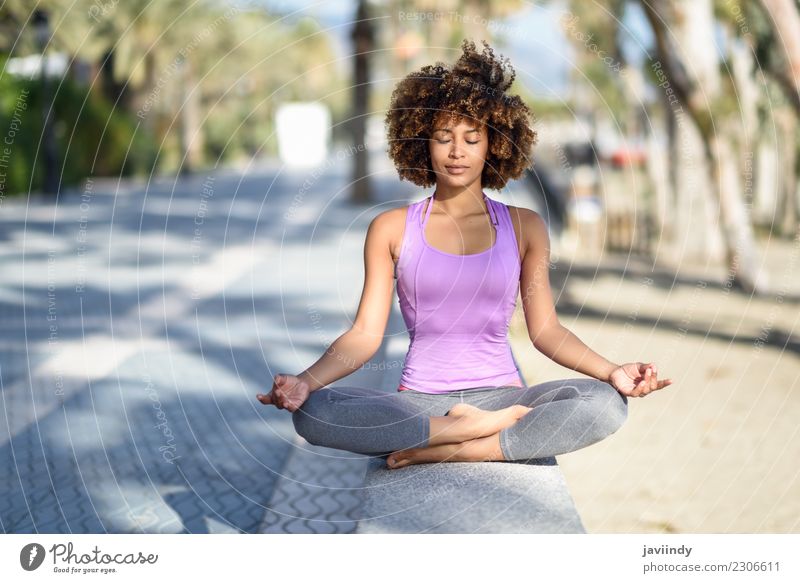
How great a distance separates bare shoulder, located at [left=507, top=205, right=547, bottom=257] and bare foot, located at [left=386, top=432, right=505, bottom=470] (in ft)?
2.12

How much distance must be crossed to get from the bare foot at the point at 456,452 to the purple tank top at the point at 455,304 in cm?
24

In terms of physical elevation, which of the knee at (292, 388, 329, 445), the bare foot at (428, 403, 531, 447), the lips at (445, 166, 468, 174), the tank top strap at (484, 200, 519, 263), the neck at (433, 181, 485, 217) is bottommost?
the bare foot at (428, 403, 531, 447)

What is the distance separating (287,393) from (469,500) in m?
0.64

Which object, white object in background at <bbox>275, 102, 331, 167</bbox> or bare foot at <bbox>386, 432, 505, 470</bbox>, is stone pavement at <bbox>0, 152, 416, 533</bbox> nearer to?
bare foot at <bbox>386, 432, 505, 470</bbox>

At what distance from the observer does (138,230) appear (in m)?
18.0

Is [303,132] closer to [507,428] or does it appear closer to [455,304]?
[455,304]

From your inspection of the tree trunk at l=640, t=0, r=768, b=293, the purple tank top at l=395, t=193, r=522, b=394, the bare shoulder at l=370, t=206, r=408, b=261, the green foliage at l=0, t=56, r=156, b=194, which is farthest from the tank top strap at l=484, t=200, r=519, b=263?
the green foliage at l=0, t=56, r=156, b=194

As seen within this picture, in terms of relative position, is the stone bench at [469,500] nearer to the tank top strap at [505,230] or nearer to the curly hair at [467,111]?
the tank top strap at [505,230]

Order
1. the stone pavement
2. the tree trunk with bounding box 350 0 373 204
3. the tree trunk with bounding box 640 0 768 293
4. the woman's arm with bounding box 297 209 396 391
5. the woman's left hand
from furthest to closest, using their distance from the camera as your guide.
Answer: the tree trunk with bounding box 350 0 373 204
the tree trunk with bounding box 640 0 768 293
the stone pavement
the woman's arm with bounding box 297 209 396 391
the woman's left hand

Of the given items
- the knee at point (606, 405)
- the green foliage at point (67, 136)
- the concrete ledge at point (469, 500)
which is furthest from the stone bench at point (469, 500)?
the green foliage at point (67, 136)

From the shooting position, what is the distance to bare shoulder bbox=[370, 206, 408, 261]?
3416 millimetres

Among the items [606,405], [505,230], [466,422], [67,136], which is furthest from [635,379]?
[67,136]

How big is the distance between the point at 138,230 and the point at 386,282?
49.9 feet
